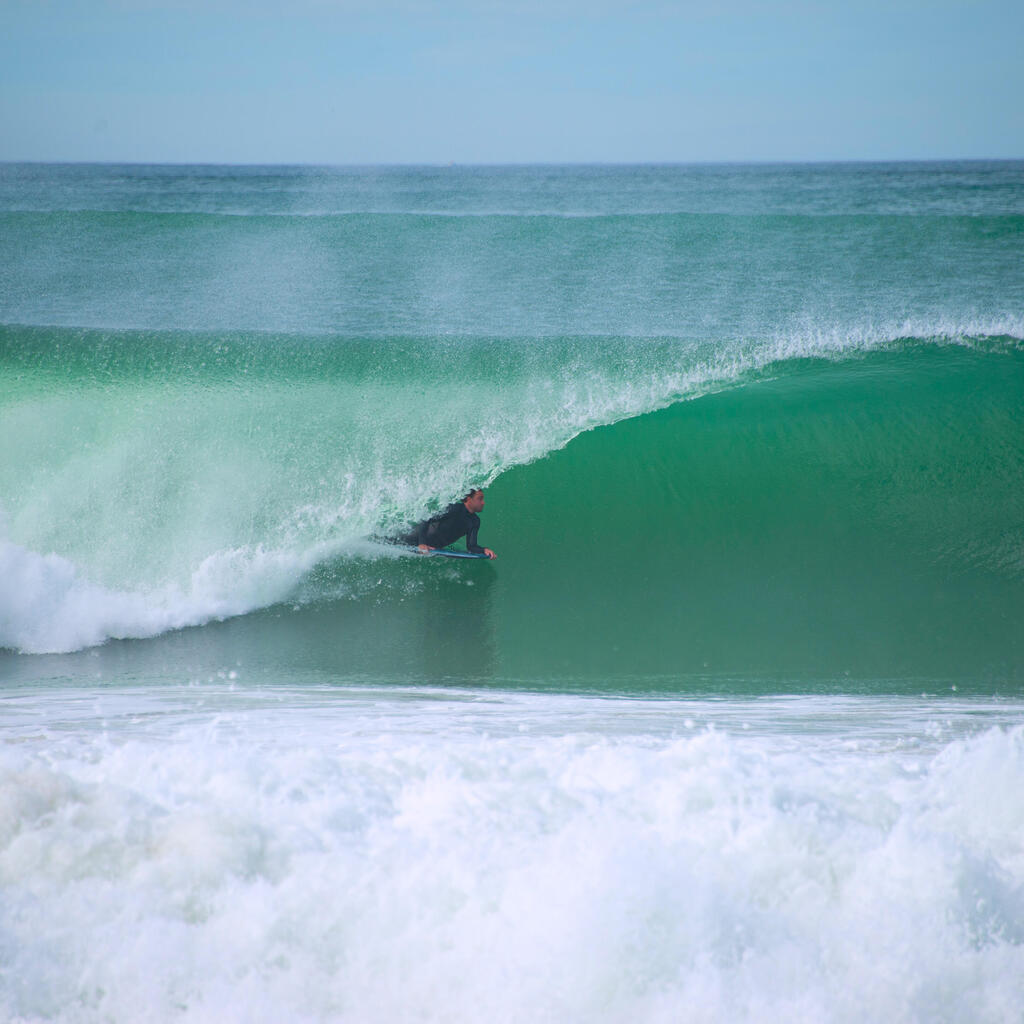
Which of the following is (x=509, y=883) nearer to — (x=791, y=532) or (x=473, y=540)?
(x=473, y=540)

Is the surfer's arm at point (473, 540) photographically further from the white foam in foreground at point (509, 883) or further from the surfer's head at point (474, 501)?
the white foam in foreground at point (509, 883)

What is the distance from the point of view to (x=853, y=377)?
7.85 meters

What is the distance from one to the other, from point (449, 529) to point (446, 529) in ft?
0.06

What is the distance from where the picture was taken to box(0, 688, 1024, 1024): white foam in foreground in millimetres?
2090

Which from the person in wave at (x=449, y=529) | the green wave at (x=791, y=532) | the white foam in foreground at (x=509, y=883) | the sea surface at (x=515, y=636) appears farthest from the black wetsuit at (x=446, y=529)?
the white foam in foreground at (x=509, y=883)

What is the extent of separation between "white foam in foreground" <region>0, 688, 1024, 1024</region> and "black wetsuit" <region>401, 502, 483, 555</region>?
8.11ft

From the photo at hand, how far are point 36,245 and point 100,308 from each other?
3328 mm

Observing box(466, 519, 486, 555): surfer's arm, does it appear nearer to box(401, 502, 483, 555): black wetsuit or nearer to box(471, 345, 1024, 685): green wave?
box(401, 502, 483, 555): black wetsuit

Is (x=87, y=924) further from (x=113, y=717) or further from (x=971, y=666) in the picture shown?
(x=971, y=666)

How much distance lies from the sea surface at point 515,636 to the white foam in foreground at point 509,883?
1cm

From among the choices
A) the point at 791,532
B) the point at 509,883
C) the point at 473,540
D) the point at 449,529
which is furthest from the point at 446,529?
the point at 509,883

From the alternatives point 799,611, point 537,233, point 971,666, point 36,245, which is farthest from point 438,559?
point 36,245

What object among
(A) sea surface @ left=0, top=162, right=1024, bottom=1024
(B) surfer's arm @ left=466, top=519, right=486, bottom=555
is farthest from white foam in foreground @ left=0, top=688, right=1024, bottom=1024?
(B) surfer's arm @ left=466, top=519, right=486, bottom=555

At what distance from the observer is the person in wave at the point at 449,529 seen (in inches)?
213
